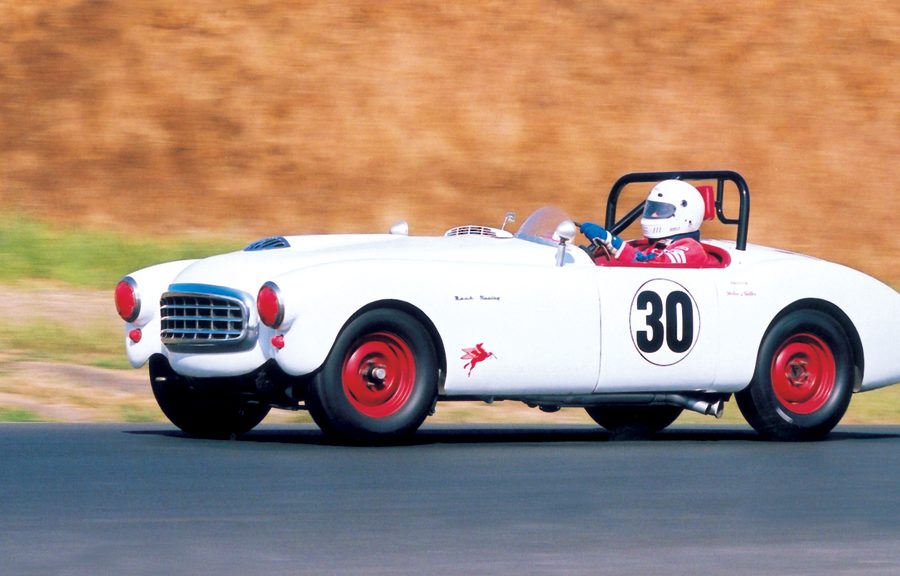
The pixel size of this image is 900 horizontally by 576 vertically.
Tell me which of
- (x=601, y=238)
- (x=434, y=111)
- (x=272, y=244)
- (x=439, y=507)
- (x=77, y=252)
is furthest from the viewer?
(x=434, y=111)

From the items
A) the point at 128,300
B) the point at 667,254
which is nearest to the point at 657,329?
the point at 667,254

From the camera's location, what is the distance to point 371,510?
6840mm

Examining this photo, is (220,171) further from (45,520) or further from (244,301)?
(45,520)

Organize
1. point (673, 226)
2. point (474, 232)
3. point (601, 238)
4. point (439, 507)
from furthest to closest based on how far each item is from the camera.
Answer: point (673, 226) < point (474, 232) < point (601, 238) < point (439, 507)

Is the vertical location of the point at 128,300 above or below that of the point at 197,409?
above

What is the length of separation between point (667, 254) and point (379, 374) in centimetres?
217

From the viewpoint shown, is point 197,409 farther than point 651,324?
Yes

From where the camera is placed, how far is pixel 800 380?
423 inches

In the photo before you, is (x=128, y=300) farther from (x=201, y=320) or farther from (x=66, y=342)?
(x=66, y=342)

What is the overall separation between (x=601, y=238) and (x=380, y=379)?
69.3 inches

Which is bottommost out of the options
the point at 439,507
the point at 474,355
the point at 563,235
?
the point at 439,507

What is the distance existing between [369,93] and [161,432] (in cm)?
1834

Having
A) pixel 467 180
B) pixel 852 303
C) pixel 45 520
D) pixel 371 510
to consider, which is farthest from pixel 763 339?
pixel 467 180

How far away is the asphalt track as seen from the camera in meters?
5.74
